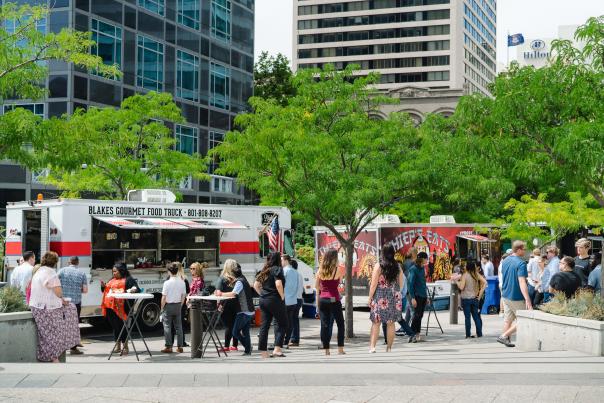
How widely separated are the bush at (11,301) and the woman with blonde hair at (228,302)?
334 centimetres

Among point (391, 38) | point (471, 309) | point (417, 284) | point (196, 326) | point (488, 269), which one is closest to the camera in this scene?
point (196, 326)

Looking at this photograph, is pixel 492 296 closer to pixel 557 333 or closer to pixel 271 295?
pixel 557 333

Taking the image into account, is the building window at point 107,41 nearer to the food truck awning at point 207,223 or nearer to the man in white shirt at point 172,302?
the food truck awning at point 207,223

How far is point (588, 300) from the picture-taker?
12.5m

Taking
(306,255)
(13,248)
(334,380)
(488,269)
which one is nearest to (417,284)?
(334,380)

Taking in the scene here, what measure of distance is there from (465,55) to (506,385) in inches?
4132

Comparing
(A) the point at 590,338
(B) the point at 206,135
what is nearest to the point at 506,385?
(A) the point at 590,338

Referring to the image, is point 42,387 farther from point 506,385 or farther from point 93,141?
point 93,141

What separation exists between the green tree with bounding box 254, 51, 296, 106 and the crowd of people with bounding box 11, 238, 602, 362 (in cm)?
4249

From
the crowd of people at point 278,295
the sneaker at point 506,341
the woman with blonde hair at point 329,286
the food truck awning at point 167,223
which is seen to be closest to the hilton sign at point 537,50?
the food truck awning at point 167,223

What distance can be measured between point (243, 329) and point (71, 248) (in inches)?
198

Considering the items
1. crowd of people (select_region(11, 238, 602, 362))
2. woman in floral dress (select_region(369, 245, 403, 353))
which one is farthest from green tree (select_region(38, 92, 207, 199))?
woman in floral dress (select_region(369, 245, 403, 353))

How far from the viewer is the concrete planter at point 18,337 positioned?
11.3m

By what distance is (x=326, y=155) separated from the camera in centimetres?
1714
